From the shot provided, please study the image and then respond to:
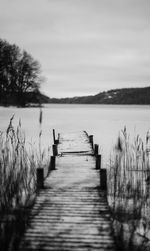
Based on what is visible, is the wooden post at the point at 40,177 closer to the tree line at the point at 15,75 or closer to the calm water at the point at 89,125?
the calm water at the point at 89,125

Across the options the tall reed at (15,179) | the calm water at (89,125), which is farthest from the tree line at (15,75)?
the tall reed at (15,179)

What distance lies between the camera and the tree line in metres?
48.6

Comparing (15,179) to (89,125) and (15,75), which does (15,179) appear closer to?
(89,125)

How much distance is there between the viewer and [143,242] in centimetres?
389

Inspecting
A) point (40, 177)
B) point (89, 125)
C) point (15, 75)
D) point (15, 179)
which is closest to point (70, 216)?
point (40, 177)

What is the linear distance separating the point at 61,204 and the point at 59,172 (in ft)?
7.09

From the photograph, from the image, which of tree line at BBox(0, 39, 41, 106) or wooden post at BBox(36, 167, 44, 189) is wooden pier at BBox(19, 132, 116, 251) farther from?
tree line at BBox(0, 39, 41, 106)

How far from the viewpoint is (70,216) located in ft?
14.5

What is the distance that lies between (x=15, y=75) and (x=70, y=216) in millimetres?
52411

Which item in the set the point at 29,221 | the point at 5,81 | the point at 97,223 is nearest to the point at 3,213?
the point at 29,221

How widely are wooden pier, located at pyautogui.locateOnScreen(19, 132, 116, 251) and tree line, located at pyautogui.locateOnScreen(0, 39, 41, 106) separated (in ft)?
142

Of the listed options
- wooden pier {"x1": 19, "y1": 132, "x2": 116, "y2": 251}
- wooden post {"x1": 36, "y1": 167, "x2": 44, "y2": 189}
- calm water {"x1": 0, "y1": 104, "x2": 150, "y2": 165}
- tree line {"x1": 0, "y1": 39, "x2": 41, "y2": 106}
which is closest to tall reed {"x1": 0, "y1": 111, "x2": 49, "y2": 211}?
wooden post {"x1": 36, "y1": 167, "x2": 44, "y2": 189}

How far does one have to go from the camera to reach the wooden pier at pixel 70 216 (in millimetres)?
3646

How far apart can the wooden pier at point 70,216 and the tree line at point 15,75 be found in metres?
43.3
